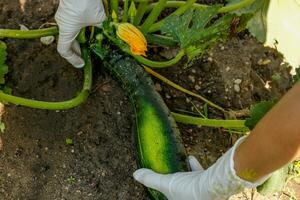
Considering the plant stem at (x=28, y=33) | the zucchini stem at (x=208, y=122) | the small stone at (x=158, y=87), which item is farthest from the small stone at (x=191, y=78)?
the plant stem at (x=28, y=33)

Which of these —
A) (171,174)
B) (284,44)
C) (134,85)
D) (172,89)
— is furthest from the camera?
(284,44)

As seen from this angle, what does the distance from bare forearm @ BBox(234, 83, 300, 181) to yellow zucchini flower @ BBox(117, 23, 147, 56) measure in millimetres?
699

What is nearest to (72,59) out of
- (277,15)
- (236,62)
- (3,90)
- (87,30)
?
(87,30)

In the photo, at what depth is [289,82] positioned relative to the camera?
298cm

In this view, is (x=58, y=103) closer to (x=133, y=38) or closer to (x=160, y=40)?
(x=133, y=38)

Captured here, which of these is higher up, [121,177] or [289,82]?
[289,82]

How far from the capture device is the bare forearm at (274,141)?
1.49m

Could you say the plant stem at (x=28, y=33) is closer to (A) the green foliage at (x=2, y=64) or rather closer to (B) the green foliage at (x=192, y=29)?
(A) the green foliage at (x=2, y=64)

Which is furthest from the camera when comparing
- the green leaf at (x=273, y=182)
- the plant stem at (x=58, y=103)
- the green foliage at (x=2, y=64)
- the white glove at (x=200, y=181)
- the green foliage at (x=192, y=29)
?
the green foliage at (x=2, y=64)

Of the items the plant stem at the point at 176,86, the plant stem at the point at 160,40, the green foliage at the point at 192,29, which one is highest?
the green foliage at the point at 192,29

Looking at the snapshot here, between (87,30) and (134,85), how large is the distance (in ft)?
1.12

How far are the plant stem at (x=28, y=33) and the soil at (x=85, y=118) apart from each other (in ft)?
0.59

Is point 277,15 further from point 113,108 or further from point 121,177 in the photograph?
point 121,177

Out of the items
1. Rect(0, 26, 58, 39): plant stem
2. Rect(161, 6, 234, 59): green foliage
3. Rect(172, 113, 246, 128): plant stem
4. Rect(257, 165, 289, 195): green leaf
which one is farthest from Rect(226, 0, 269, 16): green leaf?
Rect(0, 26, 58, 39): plant stem
